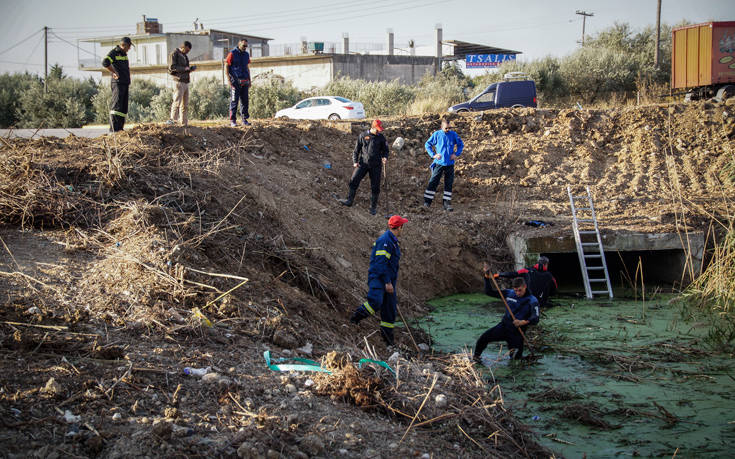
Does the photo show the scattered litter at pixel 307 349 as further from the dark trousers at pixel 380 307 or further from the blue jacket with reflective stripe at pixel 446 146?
the blue jacket with reflective stripe at pixel 446 146

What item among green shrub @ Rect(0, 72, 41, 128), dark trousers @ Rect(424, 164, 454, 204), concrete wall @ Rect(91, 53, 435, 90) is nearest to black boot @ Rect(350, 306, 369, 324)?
dark trousers @ Rect(424, 164, 454, 204)

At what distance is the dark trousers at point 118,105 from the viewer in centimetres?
1076

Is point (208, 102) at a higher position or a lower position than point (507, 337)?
higher

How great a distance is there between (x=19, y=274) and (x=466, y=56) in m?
46.6

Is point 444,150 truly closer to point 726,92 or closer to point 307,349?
point 307,349

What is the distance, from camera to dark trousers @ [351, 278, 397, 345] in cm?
703

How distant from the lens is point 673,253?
1245 cm

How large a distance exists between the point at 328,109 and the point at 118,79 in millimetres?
11371

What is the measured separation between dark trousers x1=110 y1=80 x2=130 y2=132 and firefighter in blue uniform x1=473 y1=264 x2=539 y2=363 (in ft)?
25.3

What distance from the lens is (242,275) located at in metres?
7.18

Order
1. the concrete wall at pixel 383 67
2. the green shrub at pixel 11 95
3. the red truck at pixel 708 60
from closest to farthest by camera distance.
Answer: the red truck at pixel 708 60 → the green shrub at pixel 11 95 → the concrete wall at pixel 383 67

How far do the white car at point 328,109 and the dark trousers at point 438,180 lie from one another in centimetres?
879

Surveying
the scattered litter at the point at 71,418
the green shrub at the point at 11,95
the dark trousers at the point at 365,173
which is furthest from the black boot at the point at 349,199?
the green shrub at the point at 11,95

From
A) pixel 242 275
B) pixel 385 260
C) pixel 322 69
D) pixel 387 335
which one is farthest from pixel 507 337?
pixel 322 69
